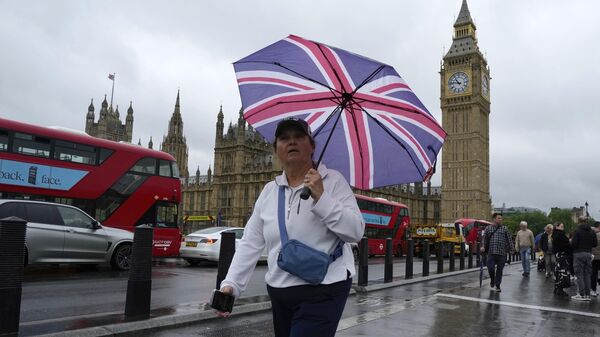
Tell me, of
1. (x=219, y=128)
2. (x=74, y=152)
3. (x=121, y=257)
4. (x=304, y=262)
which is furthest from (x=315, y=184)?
(x=219, y=128)

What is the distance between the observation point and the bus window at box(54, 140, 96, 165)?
43.8ft

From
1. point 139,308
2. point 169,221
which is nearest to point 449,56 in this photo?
point 169,221

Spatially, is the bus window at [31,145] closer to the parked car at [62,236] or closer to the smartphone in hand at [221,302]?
the parked car at [62,236]

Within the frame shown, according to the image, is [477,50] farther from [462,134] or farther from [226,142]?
[226,142]

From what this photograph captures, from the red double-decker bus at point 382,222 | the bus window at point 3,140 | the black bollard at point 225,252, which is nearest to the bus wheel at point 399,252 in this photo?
the red double-decker bus at point 382,222

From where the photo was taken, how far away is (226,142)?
3366 inches

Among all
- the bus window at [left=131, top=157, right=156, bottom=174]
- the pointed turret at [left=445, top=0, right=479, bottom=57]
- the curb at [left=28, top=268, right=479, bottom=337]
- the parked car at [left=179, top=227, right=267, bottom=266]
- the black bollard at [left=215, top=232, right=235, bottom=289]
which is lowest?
the curb at [left=28, top=268, right=479, bottom=337]

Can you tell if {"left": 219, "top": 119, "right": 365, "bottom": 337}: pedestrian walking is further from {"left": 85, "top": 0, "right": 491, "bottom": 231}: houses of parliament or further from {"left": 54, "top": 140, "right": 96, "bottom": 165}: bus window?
{"left": 85, "top": 0, "right": 491, "bottom": 231}: houses of parliament

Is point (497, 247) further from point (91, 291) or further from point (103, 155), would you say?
point (103, 155)

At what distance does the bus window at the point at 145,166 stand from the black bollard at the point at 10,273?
10215 millimetres

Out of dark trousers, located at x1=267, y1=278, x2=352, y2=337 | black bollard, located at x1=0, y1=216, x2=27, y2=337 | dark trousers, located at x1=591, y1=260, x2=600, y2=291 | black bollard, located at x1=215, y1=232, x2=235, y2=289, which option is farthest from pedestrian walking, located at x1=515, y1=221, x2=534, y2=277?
dark trousers, located at x1=267, y1=278, x2=352, y2=337

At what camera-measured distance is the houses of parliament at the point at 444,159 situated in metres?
82.2

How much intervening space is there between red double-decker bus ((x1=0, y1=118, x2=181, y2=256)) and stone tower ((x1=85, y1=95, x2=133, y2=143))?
77250 millimetres

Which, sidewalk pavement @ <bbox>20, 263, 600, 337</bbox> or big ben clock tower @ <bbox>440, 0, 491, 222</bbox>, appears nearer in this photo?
sidewalk pavement @ <bbox>20, 263, 600, 337</bbox>
